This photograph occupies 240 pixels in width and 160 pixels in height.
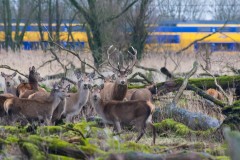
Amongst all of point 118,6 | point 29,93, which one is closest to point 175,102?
point 29,93

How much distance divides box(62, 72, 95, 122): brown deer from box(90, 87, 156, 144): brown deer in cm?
98

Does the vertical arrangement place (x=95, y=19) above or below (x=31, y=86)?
above

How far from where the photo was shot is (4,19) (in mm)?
43688

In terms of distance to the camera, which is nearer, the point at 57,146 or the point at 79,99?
the point at 57,146

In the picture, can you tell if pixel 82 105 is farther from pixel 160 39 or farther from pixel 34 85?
pixel 160 39

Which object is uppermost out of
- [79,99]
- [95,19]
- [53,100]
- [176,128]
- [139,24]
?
[95,19]

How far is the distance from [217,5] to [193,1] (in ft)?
14.3

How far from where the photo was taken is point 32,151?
7.95m

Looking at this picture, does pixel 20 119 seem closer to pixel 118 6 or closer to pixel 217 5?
pixel 118 6

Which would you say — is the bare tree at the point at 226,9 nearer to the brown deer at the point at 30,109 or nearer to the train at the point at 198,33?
the train at the point at 198,33

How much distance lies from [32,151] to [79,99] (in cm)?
541

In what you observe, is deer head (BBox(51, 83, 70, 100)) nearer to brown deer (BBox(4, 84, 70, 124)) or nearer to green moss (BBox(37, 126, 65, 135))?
brown deer (BBox(4, 84, 70, 124))

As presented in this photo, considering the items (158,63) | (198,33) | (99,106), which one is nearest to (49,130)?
(99,106)

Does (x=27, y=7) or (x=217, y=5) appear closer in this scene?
(x=27, y=7)
